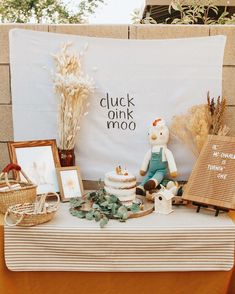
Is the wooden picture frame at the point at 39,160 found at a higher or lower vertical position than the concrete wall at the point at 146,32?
lower

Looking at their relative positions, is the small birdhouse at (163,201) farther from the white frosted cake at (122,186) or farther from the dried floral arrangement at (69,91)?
the dried floral arrangement at (69,91)

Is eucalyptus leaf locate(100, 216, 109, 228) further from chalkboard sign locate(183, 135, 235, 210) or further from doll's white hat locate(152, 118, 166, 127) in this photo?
doll's white hat locate(152, 118, 166, 127)

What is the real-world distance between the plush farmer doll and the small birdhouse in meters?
0.20

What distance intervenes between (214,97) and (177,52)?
0.97 feet

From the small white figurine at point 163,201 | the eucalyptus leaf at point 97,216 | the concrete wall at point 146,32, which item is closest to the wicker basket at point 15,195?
the eucalyptus leaf at point 97,216

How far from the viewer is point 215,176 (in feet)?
5.71

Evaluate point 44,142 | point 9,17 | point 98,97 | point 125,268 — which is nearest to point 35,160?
point 44,142

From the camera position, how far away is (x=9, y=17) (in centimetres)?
686

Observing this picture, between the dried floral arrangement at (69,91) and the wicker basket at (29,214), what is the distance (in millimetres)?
413

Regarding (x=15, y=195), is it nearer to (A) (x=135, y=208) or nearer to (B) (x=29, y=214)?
(B) (x=29, y=214)

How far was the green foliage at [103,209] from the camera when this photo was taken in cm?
165

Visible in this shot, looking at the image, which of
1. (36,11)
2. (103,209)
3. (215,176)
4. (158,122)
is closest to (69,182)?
(103,209)

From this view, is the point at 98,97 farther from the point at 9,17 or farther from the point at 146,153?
the point at 9,17

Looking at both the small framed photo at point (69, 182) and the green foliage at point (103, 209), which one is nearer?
the green foliage at point (103, 209)
